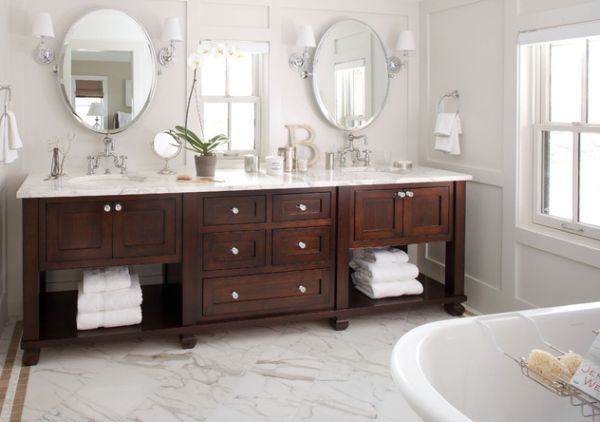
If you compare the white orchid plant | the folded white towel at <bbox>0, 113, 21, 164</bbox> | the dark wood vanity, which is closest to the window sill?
the dark wood vanity

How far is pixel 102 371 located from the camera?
3174 mm

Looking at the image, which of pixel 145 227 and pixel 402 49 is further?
pixel 402 49

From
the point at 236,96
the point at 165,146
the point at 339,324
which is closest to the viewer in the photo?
the point at 339,324

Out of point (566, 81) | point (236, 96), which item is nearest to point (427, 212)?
point (566, 81)

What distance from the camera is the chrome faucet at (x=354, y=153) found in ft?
14.4

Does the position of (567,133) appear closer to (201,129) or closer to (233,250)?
(233,250)

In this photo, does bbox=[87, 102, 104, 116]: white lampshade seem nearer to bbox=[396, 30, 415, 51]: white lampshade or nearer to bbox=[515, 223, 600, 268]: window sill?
bbox=[396, 30, 415, 51]: white lampshade

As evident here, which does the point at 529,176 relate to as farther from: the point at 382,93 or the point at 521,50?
the point at 382,93

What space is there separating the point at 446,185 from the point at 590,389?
222 centimetres

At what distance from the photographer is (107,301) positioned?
3318 mm

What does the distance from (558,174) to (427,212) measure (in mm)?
760

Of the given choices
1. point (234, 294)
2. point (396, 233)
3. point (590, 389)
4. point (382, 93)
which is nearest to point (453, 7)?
point (382, 93)

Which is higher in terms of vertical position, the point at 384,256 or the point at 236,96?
the point at 236,96

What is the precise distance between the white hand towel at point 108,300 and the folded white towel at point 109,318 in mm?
21
